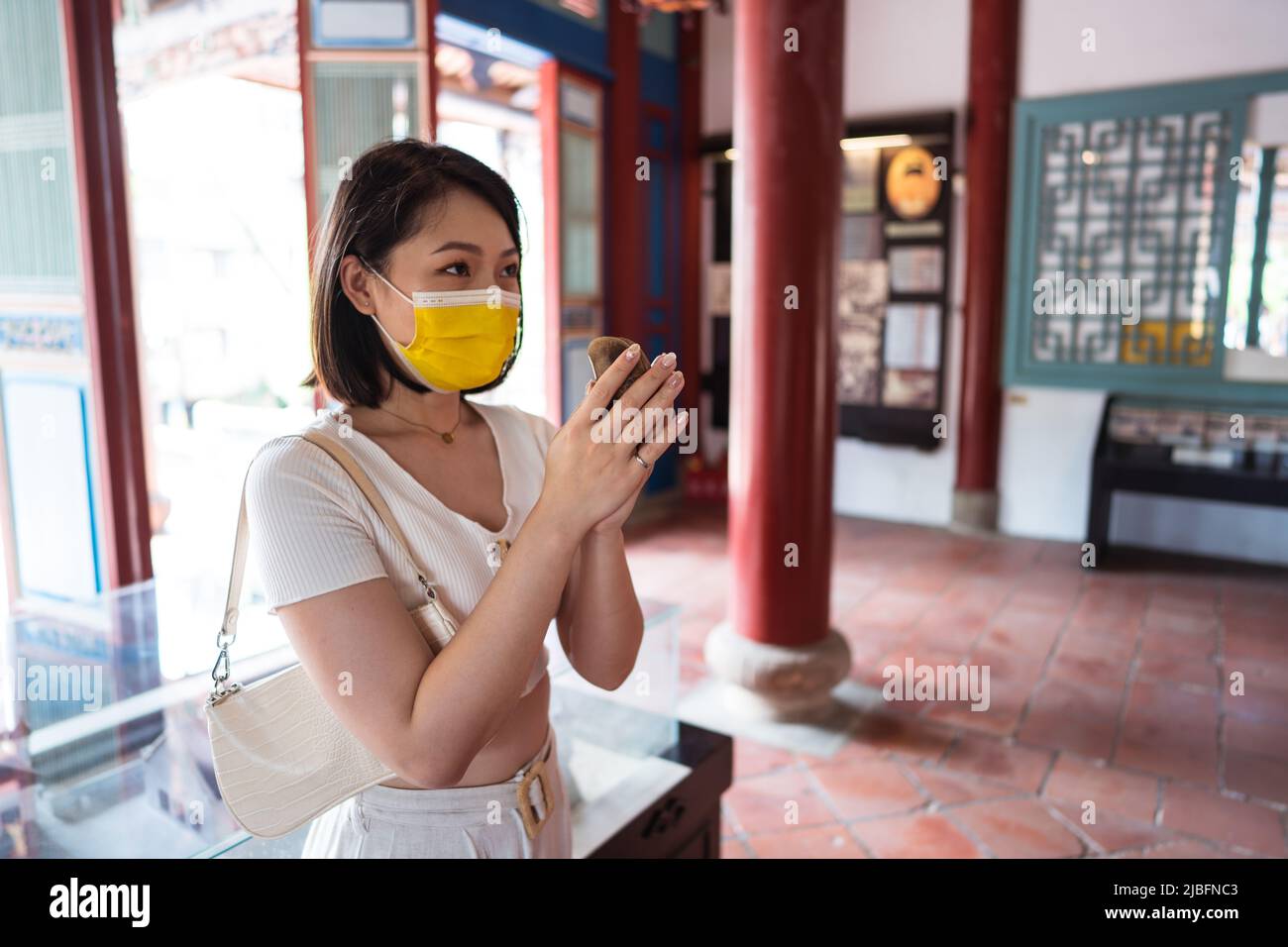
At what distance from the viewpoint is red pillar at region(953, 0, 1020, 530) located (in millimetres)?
5906

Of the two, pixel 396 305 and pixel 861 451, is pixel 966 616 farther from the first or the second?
pixel 396 305

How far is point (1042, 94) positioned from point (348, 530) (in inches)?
244

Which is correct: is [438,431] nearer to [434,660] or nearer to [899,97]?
[434,660]

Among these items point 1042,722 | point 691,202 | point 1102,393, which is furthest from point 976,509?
point 691,202

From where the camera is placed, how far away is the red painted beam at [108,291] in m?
3.33

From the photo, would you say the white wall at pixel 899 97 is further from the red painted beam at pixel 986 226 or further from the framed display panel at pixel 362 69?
the framed display panel at pixel 362 69

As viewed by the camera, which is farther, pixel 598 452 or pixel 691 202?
pixel 691 202

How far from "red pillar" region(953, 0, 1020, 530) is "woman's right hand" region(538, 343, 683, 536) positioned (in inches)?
226

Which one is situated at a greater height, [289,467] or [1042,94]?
[1042,94]

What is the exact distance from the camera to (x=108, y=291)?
3459 millimetres

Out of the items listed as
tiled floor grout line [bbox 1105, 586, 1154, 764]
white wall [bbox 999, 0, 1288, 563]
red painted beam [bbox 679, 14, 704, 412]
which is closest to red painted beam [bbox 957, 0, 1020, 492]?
white wall [bbox 999, 0, 1288, 563]

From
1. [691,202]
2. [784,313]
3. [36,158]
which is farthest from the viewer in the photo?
[691,202]

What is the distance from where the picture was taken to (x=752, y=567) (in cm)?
353
